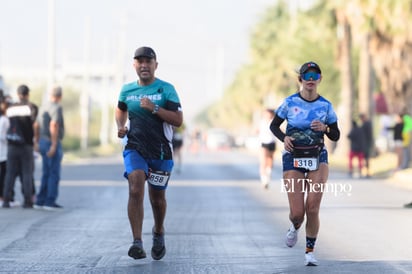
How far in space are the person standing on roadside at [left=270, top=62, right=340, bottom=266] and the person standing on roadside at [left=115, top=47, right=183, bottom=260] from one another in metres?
1.14

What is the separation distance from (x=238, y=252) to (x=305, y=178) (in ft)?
4.44

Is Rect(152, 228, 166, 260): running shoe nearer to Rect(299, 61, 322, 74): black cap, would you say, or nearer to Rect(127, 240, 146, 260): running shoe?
Rect(127, 240, 146, 260): running shoe

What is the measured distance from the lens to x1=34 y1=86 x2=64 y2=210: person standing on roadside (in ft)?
59.4

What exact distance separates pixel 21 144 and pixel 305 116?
8129 millimetres

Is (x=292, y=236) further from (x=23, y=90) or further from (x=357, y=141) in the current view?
(x=357, y=141)

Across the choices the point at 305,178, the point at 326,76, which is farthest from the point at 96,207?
the point at 326,76

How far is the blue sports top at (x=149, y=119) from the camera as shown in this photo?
1103 centimetres

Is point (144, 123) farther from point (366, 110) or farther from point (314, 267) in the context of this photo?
point (366, 110)

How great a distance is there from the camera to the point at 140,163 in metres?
11.0

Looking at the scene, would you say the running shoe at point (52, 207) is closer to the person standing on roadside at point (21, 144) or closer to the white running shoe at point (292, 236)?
the person standing on roadside at point (21, 144)

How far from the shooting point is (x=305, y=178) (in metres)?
11.4

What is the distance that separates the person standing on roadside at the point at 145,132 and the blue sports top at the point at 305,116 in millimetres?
1107

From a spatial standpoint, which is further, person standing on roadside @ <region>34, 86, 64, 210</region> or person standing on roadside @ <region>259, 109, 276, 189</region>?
person standing on roadside @ <region>259, 109, 276, 189</region>

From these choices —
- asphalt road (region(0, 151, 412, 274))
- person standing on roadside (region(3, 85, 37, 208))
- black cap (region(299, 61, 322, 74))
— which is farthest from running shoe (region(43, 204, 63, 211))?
black cap (region(299, 61, 322, 74))
